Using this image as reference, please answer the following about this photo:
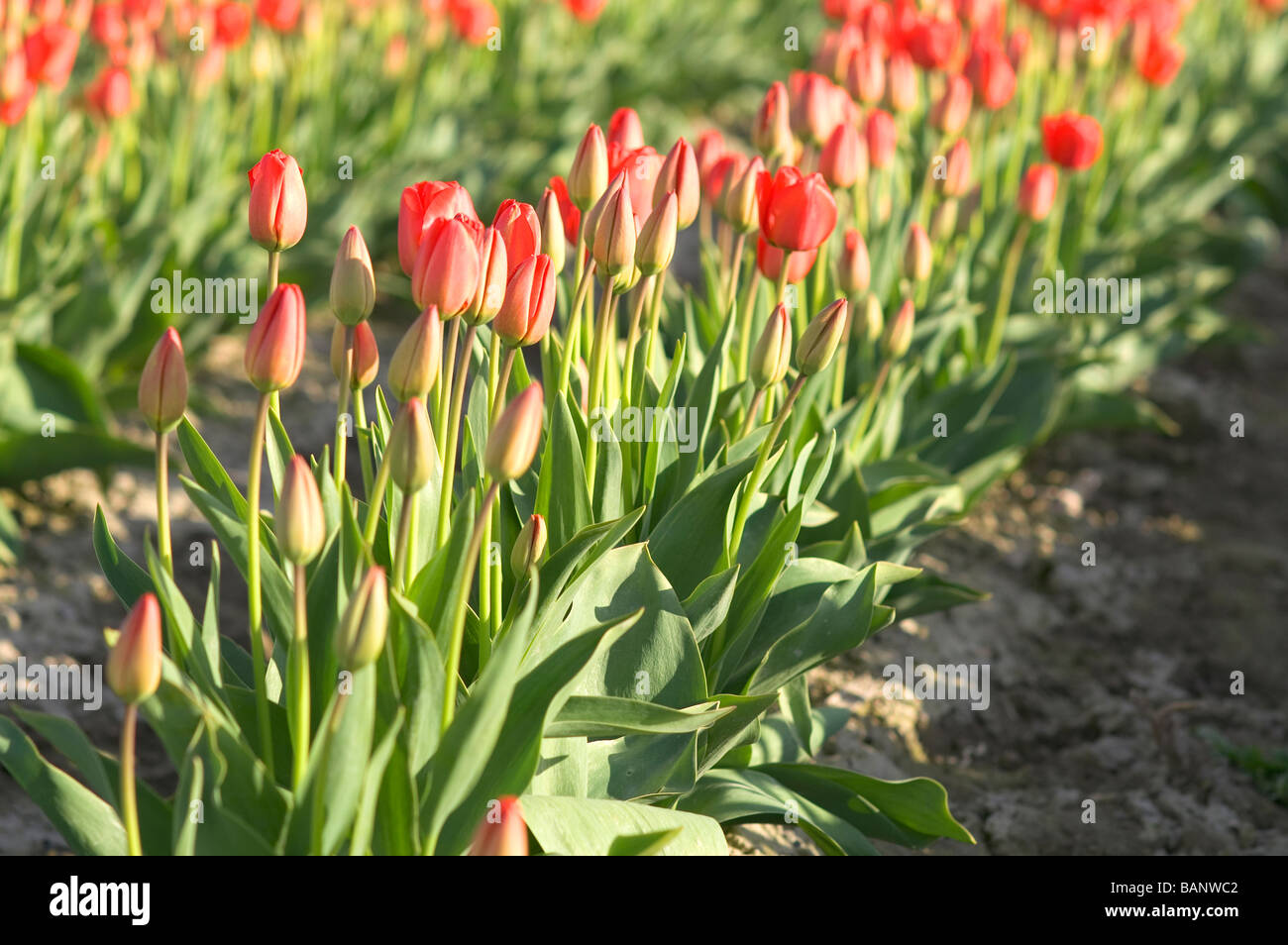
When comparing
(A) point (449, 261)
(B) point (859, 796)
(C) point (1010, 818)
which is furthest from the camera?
(C) point (1010, 818)

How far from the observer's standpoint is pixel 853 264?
8.59 ft

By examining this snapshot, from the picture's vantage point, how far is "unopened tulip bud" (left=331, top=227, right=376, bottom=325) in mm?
1639

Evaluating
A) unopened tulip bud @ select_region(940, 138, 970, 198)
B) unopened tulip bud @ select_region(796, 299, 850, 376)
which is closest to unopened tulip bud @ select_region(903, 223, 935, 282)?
unopened tulip bud @ select_region(940, 138, 970, 198)

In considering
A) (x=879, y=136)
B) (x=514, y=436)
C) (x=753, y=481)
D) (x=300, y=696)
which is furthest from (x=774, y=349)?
(x=879, y=136)

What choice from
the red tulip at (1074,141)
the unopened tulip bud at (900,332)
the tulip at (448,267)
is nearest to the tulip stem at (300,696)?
the tulip at (448,267)

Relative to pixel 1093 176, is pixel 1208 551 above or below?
below

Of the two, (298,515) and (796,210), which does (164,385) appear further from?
(796,210)

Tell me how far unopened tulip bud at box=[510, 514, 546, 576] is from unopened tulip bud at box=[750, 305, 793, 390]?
461mm

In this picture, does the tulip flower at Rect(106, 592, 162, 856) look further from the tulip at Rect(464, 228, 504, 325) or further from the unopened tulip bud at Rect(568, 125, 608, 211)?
the unopened tulip bud at Rect(568, 125, 608, 211)

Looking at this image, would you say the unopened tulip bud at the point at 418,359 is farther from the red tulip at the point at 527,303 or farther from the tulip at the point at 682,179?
the tulip at the point at 682,179
